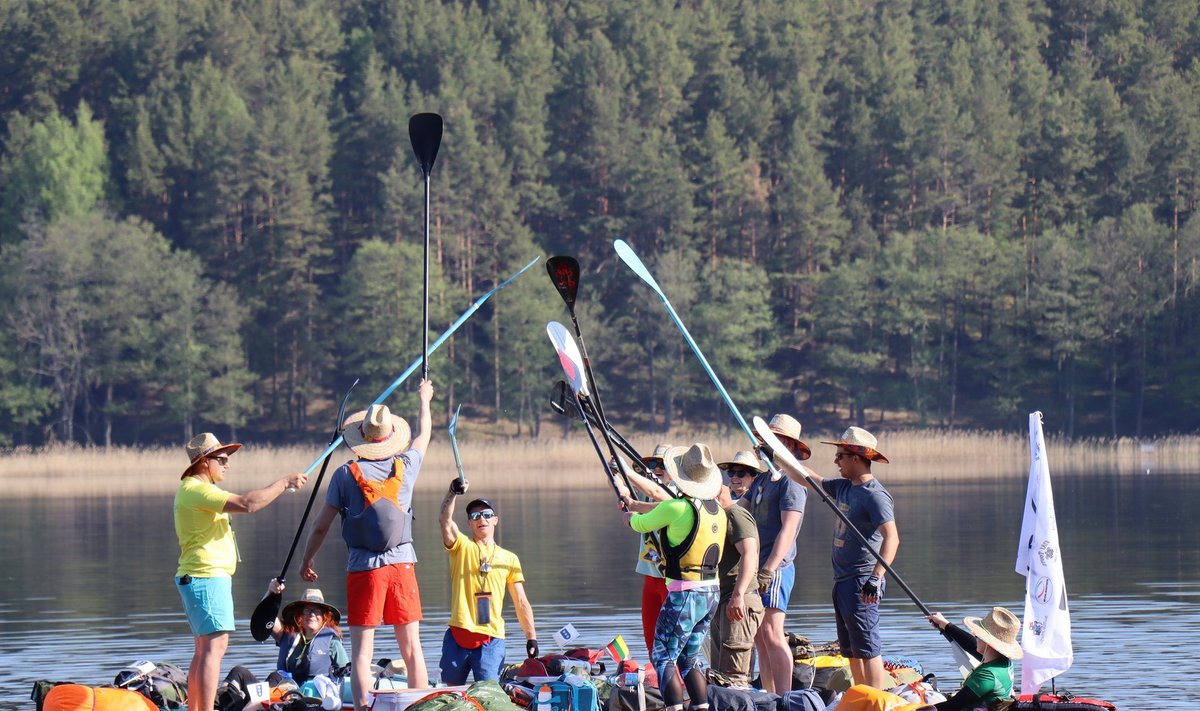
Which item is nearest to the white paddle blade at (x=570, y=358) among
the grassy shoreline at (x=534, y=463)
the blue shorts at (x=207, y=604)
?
the blue shorts at (x=207, y=604)

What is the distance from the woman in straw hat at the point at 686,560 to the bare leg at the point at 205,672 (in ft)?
8.06

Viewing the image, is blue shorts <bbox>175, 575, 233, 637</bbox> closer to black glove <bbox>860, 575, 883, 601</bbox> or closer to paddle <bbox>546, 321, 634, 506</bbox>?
paddle <bbox>546, 321, 634, 506</bbox>

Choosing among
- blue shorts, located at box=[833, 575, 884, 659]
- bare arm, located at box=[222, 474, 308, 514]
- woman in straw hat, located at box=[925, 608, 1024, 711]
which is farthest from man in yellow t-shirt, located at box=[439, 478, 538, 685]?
woman in straw hat, located at box=[925, 608, 1024, 711]

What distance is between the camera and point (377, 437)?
11.7 m

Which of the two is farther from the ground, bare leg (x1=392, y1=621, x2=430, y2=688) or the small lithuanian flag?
bare leg (x1=392, y1=621, x2=430, y2=688)

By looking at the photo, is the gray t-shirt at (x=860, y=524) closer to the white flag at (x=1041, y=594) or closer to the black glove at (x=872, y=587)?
the black glove at (x=872, y=587)

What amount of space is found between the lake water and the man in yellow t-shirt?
347 cm

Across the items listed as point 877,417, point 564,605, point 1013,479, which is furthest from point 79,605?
point 877,417

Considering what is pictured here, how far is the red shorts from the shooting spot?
11.5 m

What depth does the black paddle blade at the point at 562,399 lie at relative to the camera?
12.8 meters

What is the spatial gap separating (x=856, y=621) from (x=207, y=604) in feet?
12.3

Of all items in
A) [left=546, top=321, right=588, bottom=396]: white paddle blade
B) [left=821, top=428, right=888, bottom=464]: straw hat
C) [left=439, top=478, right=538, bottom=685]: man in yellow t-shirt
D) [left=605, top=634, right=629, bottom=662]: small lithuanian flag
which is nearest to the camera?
[left=821, top=428, right=888, bottom=464]: straw hat

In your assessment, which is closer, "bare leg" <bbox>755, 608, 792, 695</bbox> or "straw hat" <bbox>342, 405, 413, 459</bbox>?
"straw hat" <bbox>342, 405, 413, 459</bbox>

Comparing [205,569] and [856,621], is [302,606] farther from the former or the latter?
[856,621]
